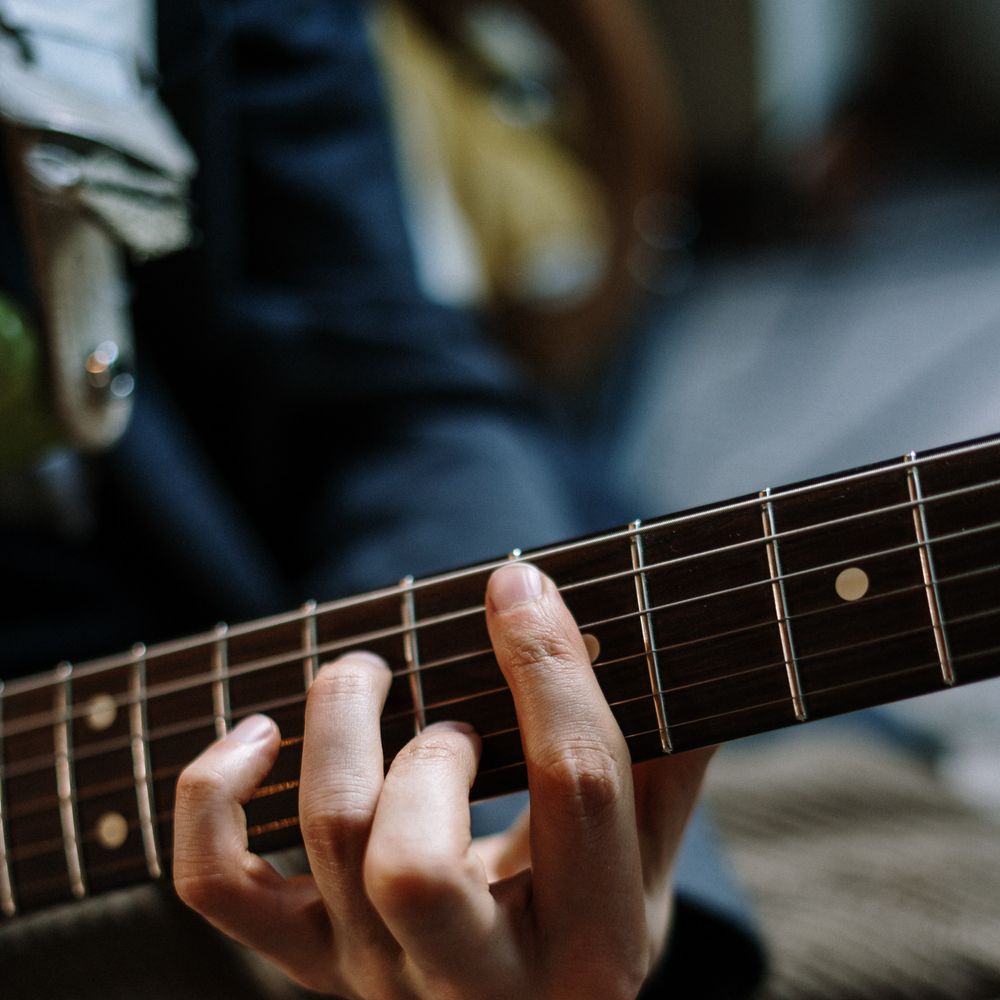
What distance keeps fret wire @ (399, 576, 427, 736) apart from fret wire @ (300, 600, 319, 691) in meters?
0.04

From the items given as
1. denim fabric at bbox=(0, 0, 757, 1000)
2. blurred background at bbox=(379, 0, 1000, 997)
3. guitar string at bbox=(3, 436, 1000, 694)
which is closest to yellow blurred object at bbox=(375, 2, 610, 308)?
blurred background at bbox=(379, 0, 1000, 997)

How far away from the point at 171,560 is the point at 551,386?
30.6 inches

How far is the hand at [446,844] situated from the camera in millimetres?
335

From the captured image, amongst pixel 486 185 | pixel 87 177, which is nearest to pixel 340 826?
pixel 87 177

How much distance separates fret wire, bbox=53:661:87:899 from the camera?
1.46 feet

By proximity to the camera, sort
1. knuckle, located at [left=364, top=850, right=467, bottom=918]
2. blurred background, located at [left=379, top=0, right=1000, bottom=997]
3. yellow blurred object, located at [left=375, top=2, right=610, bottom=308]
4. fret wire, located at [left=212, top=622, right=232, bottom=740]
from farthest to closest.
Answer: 1. yellow blurred object, located at [left=375, top=2, right=610, bottom=308]
2. blurred background, located at [left=379, top=0, right=1000, bottom=997]
3. fret wire, located at [left=212, top=622, right=232, bottom=740]
4. knuckle, located at [left=364, top=850, right=467, bottom=918]

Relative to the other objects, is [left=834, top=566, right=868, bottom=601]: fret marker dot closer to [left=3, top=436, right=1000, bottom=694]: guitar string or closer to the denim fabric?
[left=3, top=436, right=1000, bottom=694]: guitar string

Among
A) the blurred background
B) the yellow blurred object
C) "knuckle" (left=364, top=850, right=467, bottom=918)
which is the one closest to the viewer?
"knuckle" (left=364, top=850, right=467, bottom=918)

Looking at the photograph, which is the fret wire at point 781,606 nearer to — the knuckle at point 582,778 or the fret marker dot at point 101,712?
the knuckle at point 582,778

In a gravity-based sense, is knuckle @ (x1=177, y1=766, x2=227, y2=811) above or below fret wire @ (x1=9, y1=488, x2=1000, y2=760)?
below

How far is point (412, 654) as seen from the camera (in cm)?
40

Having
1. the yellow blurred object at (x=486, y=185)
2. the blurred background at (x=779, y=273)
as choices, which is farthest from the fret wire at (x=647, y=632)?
the yellow blurred object at (x=486, y=185)

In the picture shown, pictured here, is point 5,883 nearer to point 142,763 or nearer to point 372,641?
point 142,763

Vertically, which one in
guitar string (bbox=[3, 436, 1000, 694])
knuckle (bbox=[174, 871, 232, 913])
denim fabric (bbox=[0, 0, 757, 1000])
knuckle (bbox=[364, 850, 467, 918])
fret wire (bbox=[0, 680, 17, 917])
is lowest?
knuckle (bbox=[364, 850, 467, 918])
